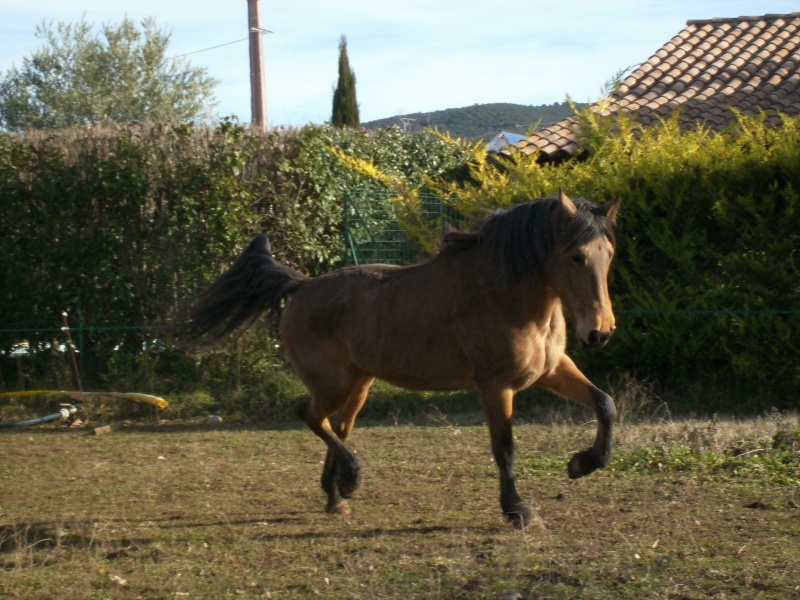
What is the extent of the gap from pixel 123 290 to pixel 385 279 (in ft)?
18.8

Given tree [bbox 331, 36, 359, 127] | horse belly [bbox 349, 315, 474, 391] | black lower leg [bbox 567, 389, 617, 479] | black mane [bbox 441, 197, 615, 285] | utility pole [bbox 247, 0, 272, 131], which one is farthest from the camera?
tree [bbox 331, 36, 359, 127]

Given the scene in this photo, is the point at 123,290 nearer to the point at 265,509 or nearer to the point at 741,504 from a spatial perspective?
the point at 265,509

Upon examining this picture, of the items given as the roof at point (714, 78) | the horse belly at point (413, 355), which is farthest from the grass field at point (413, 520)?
the roof at point (714, 78)

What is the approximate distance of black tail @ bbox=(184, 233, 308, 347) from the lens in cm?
741

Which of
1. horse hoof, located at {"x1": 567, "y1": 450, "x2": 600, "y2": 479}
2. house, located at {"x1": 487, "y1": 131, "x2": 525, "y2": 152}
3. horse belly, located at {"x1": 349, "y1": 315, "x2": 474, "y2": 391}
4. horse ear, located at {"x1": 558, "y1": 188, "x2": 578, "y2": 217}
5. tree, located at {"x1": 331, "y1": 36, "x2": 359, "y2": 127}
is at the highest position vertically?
tree, located at {"x1": 331, "y1": 36, "x2": 359, "y2": 127}

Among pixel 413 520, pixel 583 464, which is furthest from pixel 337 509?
pixel 583 464

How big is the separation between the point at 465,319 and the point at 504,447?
83 centimetres

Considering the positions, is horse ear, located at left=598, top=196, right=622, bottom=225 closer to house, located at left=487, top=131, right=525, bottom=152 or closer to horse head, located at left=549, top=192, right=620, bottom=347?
horse head, located at left=549, top=192, right=620, bottom=347

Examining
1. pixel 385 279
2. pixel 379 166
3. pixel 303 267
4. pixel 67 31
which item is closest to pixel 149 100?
pixel 67 31

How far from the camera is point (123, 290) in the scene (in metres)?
11.6

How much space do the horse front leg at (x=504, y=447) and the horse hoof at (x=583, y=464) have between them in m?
0.38

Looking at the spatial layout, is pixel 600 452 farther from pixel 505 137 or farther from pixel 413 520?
pixel 505 137

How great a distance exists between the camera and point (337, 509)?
654 cm

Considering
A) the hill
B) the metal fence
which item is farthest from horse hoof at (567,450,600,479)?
the hill
